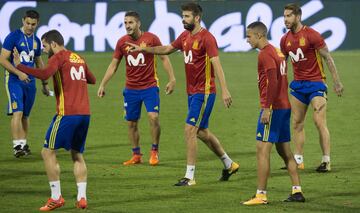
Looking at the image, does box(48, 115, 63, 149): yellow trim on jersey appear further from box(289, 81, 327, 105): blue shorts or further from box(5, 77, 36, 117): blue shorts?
box(5, 77, 36, 117): blue shorts

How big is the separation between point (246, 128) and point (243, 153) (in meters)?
3.16

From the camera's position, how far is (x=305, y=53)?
1473 centimetres

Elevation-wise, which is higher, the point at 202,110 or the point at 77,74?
the point at 77,74

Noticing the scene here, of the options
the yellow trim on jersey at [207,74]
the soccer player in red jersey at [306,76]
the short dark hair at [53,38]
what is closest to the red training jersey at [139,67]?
the yellow trim on jersey at [207,74]

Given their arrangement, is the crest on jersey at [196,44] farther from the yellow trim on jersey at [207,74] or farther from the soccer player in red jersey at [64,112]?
the soccer player in red jersey at [64,112]

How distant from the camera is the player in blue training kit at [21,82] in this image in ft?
53.1

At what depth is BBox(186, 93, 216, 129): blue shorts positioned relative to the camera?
1366 centimetres

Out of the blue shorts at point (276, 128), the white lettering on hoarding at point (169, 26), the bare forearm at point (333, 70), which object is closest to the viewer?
the blue shorts at point (276, 128)

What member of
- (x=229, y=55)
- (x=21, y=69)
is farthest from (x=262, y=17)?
(x=21, y=69)

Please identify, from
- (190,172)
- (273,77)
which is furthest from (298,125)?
(273,77)

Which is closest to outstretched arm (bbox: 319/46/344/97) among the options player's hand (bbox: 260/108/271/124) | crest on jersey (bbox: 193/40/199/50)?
crest on jersey (bbox: 193/40/199/50)

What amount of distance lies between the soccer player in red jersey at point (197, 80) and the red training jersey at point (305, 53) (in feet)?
4.99

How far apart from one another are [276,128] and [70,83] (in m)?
2.55

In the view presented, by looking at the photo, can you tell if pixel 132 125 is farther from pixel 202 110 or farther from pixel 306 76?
pixel 306 76
